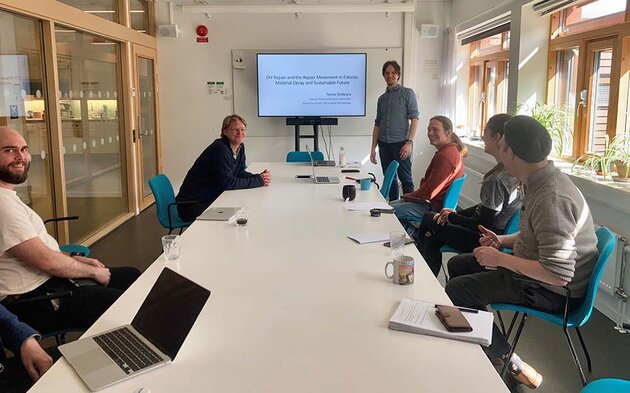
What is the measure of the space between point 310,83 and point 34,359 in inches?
234

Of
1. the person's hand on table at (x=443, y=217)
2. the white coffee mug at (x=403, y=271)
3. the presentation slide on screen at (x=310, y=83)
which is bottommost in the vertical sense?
the person's hand on table at (x=443, y=217)

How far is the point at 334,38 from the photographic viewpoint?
24.4 feet

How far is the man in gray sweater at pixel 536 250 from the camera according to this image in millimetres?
2266

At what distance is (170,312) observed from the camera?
5.26 feet

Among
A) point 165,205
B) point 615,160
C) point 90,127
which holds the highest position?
point 90,127

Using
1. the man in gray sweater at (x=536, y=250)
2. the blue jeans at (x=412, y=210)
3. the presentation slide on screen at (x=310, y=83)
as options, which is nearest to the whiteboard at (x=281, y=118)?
the presentation slide on screen at (x=310, y=83)

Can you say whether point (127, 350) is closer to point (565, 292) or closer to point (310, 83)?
point (565, 292)

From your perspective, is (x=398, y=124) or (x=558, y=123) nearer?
(x=558, y=123)

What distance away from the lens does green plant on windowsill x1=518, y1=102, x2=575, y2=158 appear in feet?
15.1

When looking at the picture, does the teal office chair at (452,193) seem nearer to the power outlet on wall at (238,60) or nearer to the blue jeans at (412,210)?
the blue jeans at (412,210)

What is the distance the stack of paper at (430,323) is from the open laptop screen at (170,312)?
604 millimetres

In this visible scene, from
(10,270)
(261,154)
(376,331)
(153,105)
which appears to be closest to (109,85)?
(153,105)

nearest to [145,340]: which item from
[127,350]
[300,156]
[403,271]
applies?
[127,350]

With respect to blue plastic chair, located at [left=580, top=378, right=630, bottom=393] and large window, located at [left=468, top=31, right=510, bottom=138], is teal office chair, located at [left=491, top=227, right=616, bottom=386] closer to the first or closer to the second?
blue plastic chair, located at [left=580, top=378, right=630, bottom=393]
